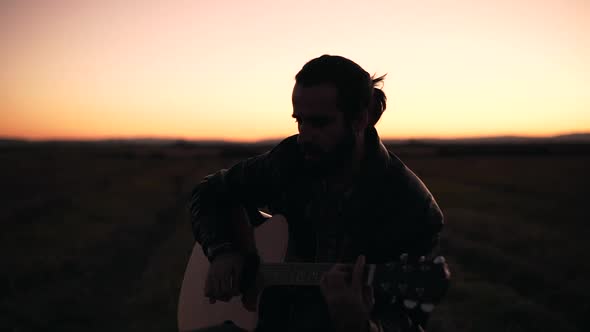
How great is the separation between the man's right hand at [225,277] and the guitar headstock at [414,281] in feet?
2.89

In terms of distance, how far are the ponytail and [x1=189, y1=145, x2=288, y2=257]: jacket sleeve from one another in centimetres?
61

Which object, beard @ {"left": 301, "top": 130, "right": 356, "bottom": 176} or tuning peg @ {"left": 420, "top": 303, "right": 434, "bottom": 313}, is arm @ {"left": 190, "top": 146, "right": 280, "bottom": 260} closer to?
beard @ {"left": 301, "top": 130, "right": 356, "bottom": 176}

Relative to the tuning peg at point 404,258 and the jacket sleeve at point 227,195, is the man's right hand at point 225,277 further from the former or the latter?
the tuning peg at point 404,258

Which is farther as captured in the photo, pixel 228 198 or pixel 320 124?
pixel 228 198

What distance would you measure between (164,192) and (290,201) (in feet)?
65.9

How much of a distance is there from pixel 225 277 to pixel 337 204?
776mm

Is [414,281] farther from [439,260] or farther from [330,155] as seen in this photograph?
[330,155]

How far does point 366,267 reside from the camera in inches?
89.5

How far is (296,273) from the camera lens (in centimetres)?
260

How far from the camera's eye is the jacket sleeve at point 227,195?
9.93 ft

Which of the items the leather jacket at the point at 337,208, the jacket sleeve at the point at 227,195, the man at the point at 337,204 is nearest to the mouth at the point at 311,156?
the man at the point at 337,204

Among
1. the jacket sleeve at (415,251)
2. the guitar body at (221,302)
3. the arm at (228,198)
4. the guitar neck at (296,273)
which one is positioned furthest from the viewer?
the arm at (228,198)

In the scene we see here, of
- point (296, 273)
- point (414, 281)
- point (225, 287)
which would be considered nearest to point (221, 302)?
point (225, 287)

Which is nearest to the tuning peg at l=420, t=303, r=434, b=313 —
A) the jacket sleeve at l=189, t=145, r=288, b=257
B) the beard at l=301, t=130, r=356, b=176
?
the beard at l=301, t=130, r=356, b=176
